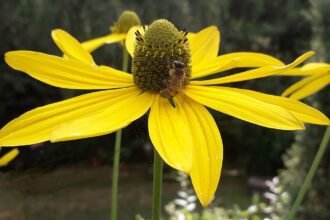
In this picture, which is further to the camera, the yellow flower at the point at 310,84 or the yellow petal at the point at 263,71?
the yellow flower at the point at 310,84

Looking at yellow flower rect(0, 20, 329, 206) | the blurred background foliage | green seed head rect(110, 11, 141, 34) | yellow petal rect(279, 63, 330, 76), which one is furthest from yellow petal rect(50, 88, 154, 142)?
the blurred background foliage

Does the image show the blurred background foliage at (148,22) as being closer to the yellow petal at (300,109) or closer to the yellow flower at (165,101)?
the yellow flower at (165,101)

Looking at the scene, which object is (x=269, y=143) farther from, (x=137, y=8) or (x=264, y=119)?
(x=264, y=119)

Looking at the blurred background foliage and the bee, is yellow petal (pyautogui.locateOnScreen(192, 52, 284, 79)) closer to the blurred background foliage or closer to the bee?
the bee

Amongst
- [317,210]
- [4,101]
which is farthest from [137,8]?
[317,210]

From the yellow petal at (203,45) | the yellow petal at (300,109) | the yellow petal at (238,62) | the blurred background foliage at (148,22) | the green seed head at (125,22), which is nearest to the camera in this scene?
the yellow petal at (300,109)

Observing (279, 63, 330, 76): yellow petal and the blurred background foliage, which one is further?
the blurred background foliage

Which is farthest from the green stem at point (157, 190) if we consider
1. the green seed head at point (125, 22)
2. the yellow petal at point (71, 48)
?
the green seed head at point (125, 22)
